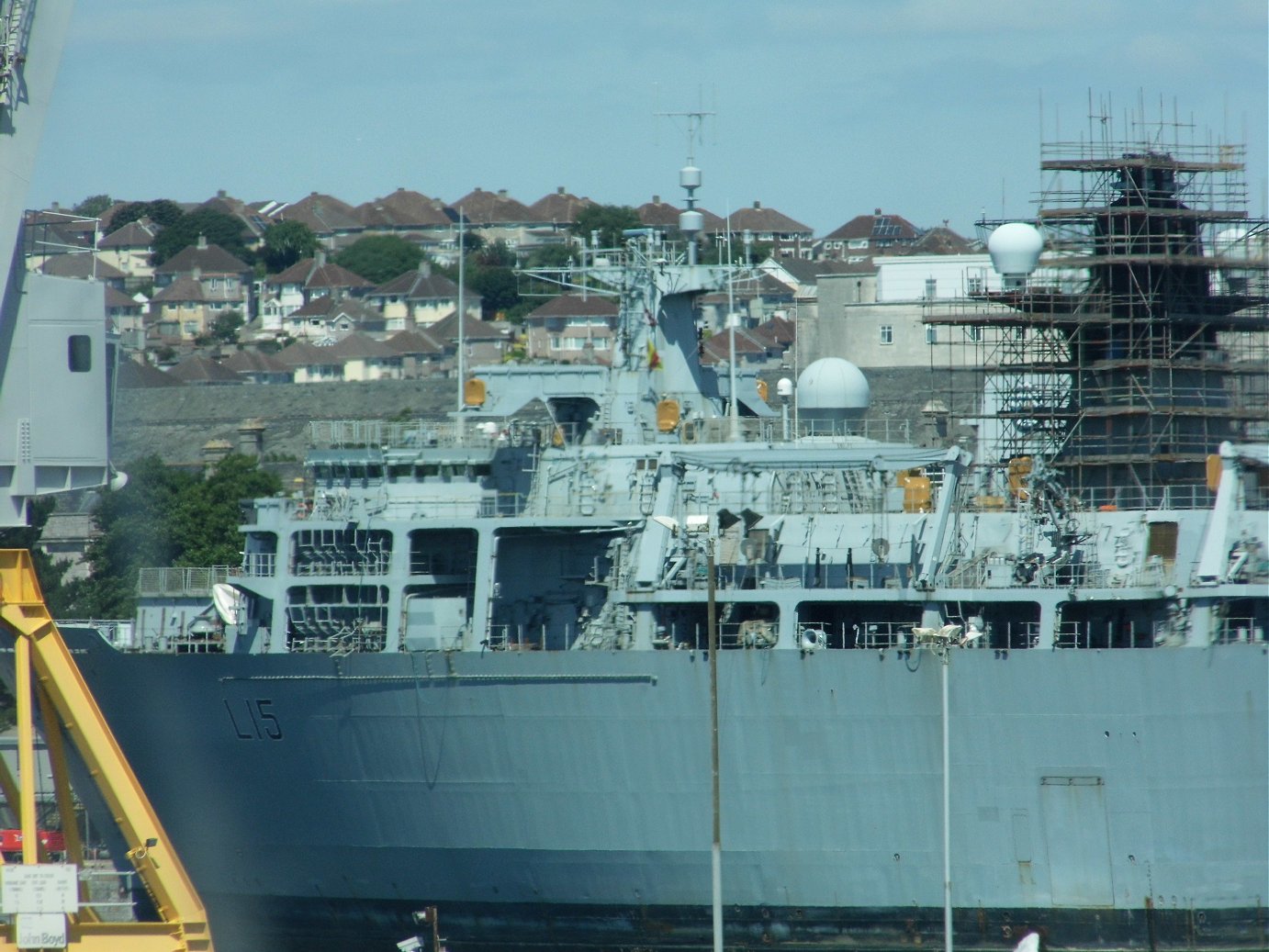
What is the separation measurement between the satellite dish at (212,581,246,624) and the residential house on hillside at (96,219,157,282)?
95.4 metres

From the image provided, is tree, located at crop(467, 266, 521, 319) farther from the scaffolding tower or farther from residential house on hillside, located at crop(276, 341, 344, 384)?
the scaffolding tower

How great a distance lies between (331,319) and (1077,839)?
92319 mm

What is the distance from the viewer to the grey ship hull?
107ft

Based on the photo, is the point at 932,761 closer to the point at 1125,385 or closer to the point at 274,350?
the point at 1125,385

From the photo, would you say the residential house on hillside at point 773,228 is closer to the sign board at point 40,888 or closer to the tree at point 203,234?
the tree at point 203,234

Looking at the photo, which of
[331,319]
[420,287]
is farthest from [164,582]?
[420,287]

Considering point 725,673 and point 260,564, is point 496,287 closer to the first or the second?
point 260,564

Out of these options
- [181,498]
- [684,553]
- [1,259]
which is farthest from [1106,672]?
[181,498]

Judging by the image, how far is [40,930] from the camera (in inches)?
944

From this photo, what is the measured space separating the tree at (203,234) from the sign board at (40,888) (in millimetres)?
108533

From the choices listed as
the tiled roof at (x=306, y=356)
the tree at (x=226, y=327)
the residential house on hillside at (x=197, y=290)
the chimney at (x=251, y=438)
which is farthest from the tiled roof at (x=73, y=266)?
the residential house on hillside at (x=197, y=290)

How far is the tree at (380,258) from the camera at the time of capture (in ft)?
433

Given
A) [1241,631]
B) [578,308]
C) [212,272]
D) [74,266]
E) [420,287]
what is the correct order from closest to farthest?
1. [1241,631]
2. [74,266]
3. [578,308]
4. [420,287]
5. [212,272]

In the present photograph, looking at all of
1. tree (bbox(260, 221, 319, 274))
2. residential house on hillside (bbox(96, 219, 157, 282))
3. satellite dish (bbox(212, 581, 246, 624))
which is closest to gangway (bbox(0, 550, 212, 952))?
satellite dish (bbox(212, 581, 246, 624))
